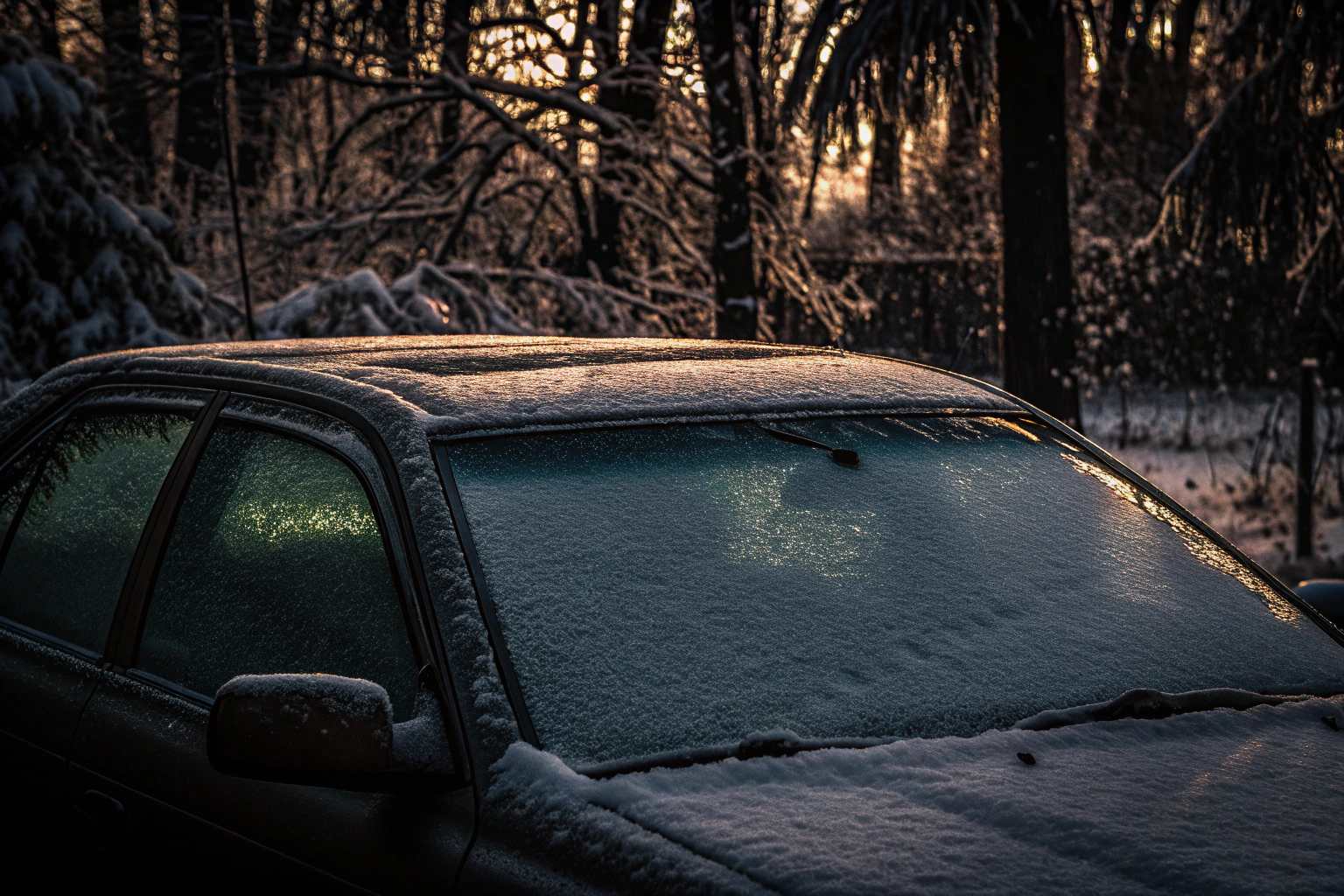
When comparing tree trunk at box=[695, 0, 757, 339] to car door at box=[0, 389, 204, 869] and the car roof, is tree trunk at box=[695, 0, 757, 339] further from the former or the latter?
car door at box=[0, 389, 204, 869]

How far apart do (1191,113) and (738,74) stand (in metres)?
12.7

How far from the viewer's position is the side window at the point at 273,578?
202 centimetres

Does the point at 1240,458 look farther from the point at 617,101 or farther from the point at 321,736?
the point at 321,736

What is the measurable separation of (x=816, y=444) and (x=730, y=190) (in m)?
8.05

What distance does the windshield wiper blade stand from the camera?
75.1 inches

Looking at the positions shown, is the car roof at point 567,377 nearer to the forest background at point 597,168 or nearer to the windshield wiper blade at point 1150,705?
the windshield wiper blade at point 1150,705

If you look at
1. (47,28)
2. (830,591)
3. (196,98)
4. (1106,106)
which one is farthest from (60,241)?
(1106,106)

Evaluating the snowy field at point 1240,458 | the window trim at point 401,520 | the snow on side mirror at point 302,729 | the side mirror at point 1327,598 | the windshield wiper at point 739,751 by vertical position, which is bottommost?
the snowy field at point 1240,458

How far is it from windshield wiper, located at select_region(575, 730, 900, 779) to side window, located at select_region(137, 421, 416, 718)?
38 centimetres

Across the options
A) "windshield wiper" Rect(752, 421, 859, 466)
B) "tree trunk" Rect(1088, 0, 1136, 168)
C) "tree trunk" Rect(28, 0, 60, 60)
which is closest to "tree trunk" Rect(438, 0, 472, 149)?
"tree trunk" Rect(28, 0, 60, 60)

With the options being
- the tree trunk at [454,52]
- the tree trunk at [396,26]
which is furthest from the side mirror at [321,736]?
the tree trunk at [396,26]

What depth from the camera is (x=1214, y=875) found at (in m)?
1.47

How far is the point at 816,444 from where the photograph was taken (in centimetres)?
242

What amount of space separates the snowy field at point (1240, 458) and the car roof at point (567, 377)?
6.73 meters
